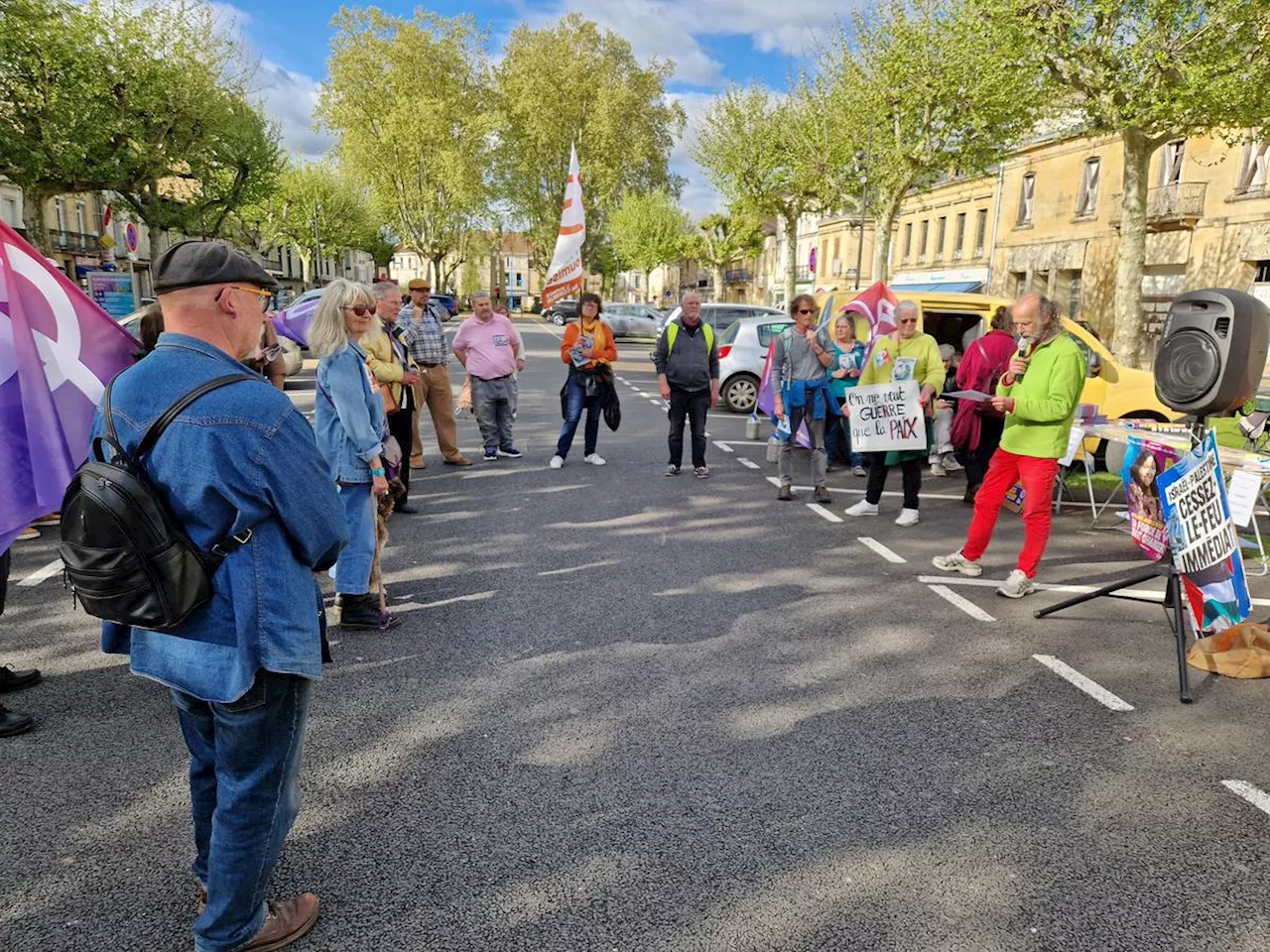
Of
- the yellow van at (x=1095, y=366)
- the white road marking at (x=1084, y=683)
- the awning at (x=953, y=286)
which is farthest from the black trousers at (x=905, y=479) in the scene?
the awning at (x=953, y=286)

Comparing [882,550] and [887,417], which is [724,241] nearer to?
[887,417]

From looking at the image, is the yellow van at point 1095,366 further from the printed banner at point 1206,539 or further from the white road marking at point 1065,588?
the printed banner at point 1206,539

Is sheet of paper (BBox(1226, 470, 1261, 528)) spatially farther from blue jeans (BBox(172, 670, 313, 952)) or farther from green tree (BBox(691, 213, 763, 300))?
green tree (BBox(691, 213, 763, 300))

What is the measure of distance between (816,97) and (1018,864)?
25.6 meters

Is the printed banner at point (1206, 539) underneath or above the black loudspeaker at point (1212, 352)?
underneath

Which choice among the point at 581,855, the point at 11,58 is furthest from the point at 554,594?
the point at 11,58

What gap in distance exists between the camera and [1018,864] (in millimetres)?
2670

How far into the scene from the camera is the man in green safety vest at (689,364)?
837cm

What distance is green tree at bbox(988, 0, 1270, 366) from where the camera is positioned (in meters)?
13.2

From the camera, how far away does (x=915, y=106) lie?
20688 millimetres

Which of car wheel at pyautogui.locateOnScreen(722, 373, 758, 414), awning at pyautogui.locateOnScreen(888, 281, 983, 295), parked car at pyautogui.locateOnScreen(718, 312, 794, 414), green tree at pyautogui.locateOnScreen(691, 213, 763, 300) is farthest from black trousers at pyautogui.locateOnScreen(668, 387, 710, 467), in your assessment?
green tree at pyautogui.locateOnScreen(691, 213, 763, 300)

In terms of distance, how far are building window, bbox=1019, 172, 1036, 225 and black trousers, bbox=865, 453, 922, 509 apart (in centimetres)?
3178

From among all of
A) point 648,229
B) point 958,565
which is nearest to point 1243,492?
point 958,565

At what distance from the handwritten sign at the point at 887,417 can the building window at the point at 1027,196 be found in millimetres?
31655
